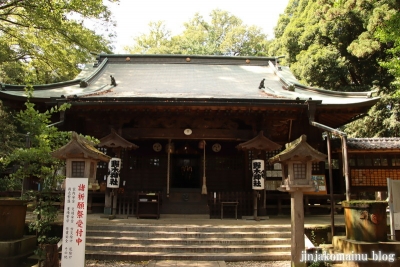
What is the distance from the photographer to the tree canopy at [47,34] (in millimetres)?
14253

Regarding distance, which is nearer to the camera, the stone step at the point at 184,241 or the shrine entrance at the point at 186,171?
the stone step at the point at 184,241

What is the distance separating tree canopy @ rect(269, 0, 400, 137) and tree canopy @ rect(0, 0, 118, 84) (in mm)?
15139

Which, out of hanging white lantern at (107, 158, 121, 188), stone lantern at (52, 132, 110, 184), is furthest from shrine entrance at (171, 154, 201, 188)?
stone lantern at (52, 132, 110, 184)

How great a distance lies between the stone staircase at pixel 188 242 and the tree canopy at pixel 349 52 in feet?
49.9

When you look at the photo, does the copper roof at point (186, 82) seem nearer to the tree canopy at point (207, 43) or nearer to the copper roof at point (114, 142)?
the copper roof at point (114, 142)

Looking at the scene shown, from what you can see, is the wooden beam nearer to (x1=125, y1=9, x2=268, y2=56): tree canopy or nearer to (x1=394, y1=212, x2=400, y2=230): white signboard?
(x1=394, y1=212, x2=400, y2=230): white signboard

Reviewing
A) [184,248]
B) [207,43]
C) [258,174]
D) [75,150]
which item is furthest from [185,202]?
[207,43]

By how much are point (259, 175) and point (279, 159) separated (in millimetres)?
3881

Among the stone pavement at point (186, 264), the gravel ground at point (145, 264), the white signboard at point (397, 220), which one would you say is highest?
the white signboard at point (397, 220)

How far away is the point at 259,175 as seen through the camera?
11.0 m

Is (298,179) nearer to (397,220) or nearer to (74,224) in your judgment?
(397,220)

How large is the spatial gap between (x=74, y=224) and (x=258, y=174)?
679 cm

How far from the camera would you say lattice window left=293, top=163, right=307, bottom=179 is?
7.16 meters

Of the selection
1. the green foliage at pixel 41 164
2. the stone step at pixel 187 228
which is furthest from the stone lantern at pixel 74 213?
the stone step at pixel 187 228
